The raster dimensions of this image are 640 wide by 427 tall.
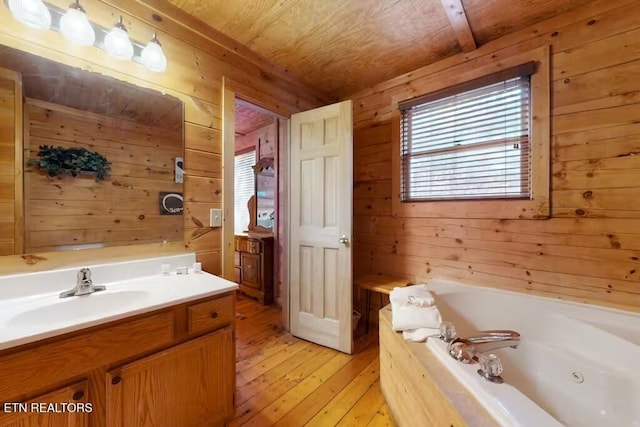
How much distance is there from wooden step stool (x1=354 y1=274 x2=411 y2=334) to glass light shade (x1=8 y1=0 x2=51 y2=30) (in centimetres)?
243

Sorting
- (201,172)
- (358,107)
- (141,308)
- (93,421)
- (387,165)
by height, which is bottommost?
(93,421)

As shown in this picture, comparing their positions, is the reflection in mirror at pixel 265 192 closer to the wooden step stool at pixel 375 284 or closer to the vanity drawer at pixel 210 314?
the wooden step stool at pixel 375 284

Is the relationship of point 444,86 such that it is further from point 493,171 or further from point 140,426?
point 140,426

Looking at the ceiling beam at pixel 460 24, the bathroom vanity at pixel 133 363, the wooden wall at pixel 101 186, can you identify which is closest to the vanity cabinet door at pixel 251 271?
the wooden wall at pixel 101 186

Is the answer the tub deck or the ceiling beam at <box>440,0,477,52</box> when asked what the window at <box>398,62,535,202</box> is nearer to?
the ceiling beam at <box>440,0,477,52</box>

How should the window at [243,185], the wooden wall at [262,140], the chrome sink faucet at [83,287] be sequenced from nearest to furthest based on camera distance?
1. the chrome sink faucet at [83,287]
2. the wooden wall at [262,140]
3. the window at [243,185]

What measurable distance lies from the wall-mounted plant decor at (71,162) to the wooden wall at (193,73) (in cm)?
41

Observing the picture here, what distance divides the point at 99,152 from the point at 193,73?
0.76m

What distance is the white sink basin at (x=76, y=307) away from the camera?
1.00 meters

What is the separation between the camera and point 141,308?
100 centimetres

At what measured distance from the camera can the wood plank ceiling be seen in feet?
5.02

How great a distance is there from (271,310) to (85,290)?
1971 mm

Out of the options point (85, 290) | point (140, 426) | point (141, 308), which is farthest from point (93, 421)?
point (85, 290)

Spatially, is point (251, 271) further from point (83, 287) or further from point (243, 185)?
point (83, 287)
